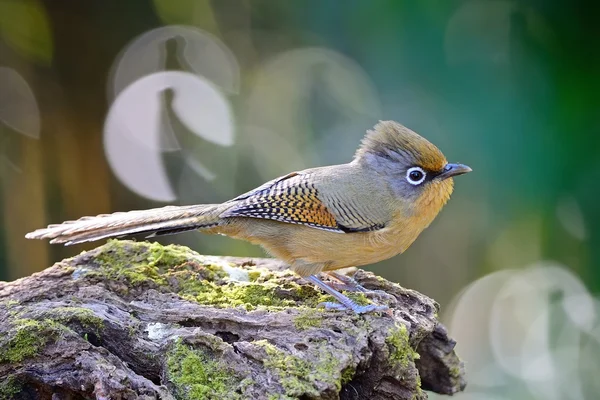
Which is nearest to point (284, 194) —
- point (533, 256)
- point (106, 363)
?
point (106, 363)

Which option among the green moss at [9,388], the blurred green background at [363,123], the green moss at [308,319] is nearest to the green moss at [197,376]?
the green moss at [308,319]

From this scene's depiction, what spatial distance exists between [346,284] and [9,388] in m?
2.28

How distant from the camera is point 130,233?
14.0ft

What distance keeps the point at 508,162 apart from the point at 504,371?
230 cm

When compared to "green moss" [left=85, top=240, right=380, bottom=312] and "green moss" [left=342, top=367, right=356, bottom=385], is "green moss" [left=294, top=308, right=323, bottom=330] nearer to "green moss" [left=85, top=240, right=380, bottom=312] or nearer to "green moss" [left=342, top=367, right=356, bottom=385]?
"green moss" [left=85, top=240, right=380, bottom=312]

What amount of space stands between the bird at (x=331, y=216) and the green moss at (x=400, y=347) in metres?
0.64

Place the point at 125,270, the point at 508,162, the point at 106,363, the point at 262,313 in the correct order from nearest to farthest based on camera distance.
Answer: the point at 106,363 → the point at 262,313 → the point at 125,270 → the point at 508,162

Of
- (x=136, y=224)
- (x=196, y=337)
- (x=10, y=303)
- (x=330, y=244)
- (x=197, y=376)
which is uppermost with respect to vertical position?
(x=136, y=224)

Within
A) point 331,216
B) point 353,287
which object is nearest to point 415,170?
point 331,216

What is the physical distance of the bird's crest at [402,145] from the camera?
14.5 ft

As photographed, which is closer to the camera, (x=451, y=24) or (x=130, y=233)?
(x=130, y=233)

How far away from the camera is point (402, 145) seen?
178 inches

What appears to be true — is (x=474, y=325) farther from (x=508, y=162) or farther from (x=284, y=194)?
(x=284, y=194)

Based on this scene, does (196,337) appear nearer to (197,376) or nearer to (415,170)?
(197,376)
